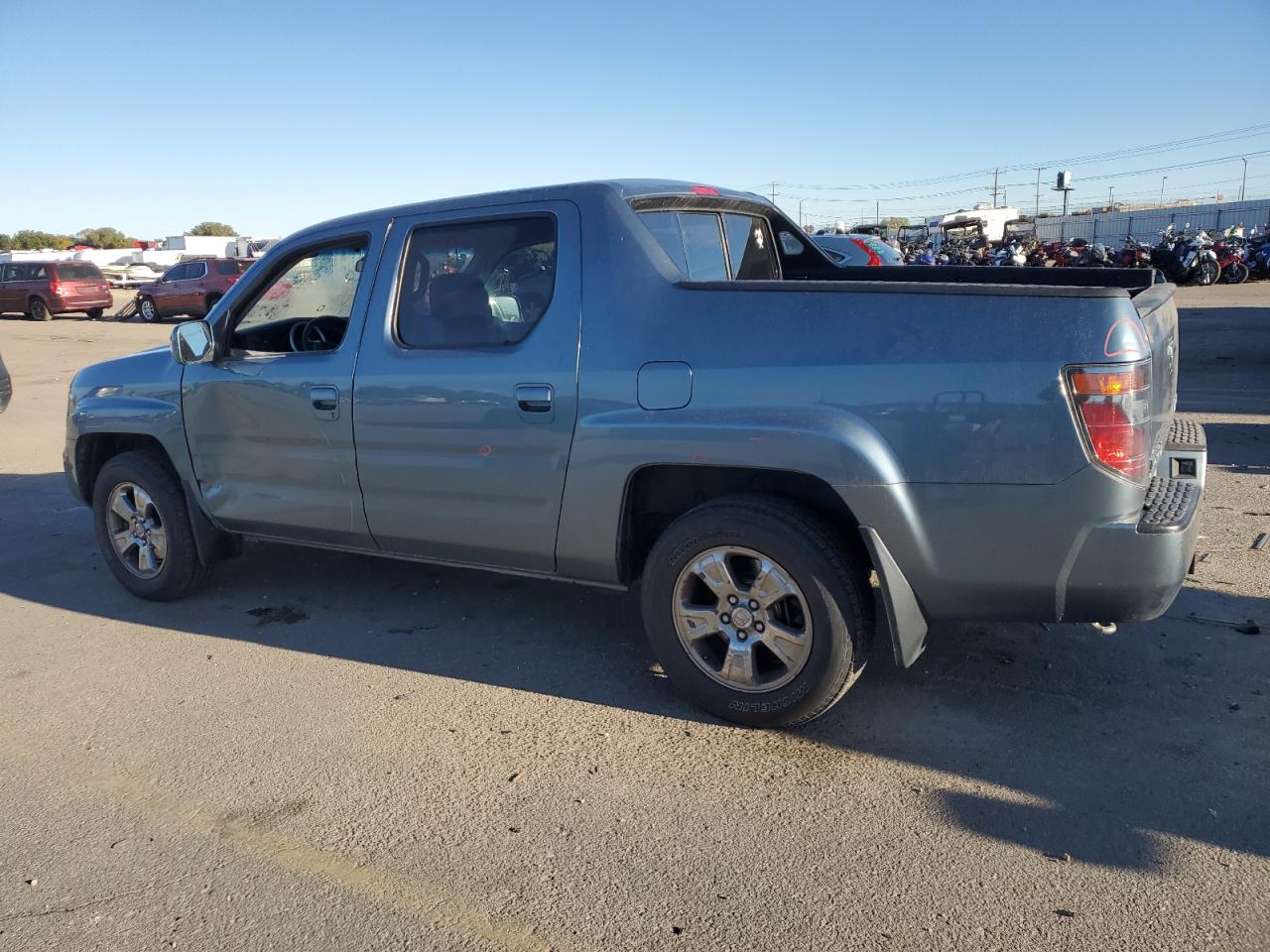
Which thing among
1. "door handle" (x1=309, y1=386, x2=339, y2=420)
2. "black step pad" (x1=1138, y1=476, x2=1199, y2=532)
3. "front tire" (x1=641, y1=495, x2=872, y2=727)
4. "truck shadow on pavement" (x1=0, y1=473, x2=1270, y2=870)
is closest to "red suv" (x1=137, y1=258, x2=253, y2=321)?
"truck shadow on pavement" (x1=0, y1=473, x2=1270, y2=870)

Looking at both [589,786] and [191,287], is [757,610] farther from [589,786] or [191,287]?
[191,287]

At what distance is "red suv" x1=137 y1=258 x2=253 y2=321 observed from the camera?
25.1 m

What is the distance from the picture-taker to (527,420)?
12.5 ft

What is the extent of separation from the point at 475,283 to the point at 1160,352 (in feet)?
8.40

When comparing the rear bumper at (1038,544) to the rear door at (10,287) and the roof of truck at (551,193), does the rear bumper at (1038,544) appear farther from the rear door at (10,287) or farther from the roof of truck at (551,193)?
the rear door at (10,287)

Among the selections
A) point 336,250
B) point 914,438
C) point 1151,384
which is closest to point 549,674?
point 914,438

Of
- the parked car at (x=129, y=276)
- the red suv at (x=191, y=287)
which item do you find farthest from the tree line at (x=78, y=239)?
the red suv at (x=191, y=287)

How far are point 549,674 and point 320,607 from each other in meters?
1.55

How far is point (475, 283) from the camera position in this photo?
13.5ft

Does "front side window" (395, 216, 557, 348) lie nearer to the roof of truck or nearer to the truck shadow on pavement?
the roof of truck

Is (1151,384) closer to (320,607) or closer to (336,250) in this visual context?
(336,250)

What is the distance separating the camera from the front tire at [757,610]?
335 centimetres

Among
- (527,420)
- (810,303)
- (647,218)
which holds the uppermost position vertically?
(647,218)

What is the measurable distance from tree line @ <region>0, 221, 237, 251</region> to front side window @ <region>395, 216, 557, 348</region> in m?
85.3
